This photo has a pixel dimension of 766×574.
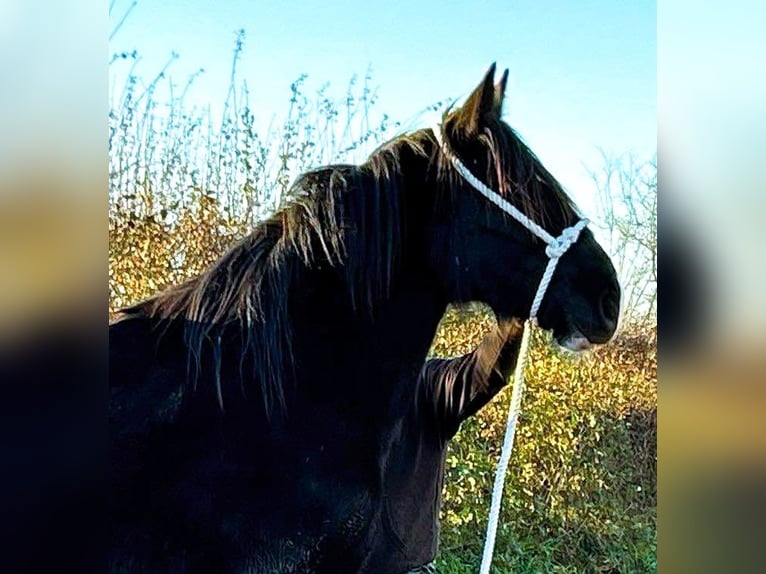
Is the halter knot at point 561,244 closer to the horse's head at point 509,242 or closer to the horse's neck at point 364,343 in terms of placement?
the horse's head at point 509,242

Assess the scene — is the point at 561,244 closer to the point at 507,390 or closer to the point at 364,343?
the point at 364,343

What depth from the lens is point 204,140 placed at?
8.02ft

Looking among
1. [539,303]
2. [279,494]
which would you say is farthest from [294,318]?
[539,303]

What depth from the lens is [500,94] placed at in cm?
148

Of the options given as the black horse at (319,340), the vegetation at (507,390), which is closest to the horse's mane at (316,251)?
the black horse at (319,340)

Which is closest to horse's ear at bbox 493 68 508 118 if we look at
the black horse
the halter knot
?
the black horse

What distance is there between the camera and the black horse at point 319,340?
1292 millimetres

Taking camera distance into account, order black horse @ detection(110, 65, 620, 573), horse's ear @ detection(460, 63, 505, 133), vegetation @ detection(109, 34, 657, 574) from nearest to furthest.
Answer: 1. black horse @ detection(110, 65, 620, 573)
2. horse's ear @ detection(460, 63, 505, 133)
3. vegetation @ detection(109, 34, 657, 574)

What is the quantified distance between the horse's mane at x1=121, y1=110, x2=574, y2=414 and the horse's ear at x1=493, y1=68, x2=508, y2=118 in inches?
2.0

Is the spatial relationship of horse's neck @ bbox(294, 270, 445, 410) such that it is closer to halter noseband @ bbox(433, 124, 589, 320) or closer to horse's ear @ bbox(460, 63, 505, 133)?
halter noseband @ bbox(433, 124, 589, 320)

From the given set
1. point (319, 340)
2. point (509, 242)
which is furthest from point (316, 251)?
point (509, 242)

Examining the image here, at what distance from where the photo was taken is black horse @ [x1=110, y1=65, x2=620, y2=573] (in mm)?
1292

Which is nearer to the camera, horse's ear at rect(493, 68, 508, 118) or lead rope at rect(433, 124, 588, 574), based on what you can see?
lead rope at rect(433, 124, 588, 574)

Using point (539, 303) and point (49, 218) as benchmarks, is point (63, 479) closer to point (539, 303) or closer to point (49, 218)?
point (49, 218)
